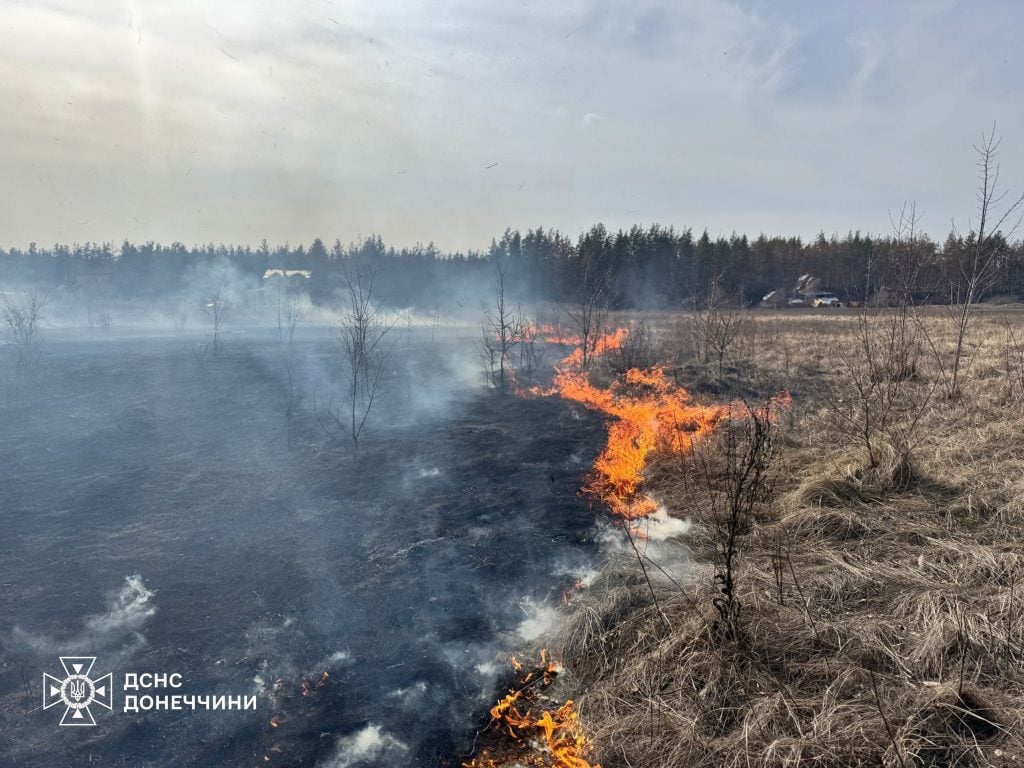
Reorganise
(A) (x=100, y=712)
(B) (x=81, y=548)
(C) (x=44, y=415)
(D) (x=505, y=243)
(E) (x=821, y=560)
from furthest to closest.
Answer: (D) (x=505, y=243) → (C) (x=44, y=415) → (B) (x=81, y=548) → (E) (x=821, y=560) → (A) (x=100, y=712)

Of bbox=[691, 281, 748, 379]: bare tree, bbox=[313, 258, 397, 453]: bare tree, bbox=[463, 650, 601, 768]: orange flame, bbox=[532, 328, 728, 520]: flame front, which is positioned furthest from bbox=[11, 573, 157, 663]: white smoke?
bbox=[691, 281, 748, 379]: bare tree

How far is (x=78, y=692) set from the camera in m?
4.59

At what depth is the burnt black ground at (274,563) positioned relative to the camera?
13.9 feet

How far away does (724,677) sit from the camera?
3734 millimetres

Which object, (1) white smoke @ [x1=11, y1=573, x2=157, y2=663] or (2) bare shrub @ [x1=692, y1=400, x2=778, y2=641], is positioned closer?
(2) bare shrub @ [x1=692, y1=400, x2=778, y2=641]

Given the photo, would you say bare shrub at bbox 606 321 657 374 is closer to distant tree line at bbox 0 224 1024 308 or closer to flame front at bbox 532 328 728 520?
flame front at bbox 532 328 728 520

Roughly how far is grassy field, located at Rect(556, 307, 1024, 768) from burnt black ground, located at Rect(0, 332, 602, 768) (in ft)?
4.51

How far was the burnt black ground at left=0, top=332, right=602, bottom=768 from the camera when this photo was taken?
13.9ft

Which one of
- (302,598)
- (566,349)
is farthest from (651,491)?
(566,349)

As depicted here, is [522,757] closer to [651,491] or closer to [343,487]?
[651,491]

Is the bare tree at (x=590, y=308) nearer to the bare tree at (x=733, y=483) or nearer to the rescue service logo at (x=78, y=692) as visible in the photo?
the bare tree at (x=733, y=483)

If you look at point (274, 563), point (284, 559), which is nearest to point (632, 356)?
point (284, 559)

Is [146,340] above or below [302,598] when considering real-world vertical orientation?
above

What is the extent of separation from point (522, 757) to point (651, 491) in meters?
5.54
